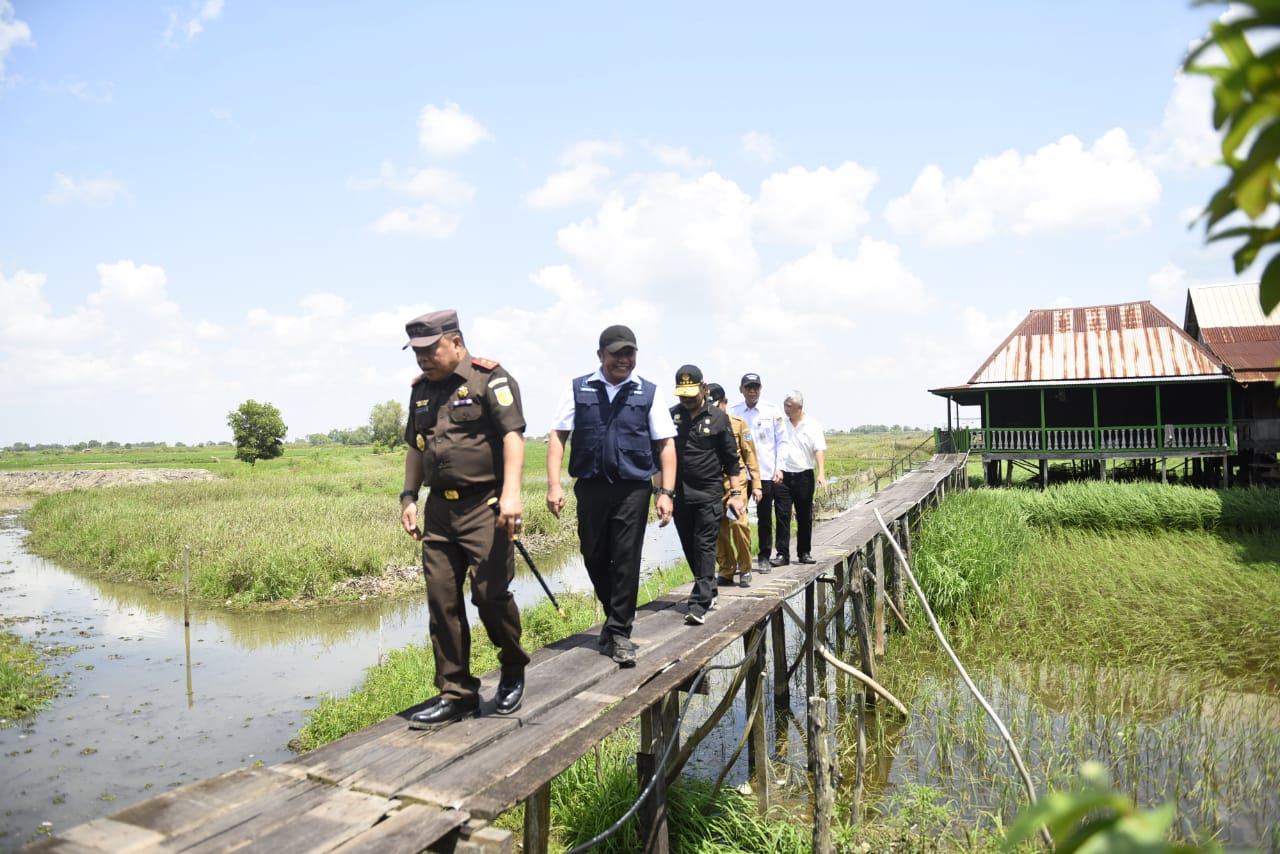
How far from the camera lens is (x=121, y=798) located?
Result: 23.5 feet

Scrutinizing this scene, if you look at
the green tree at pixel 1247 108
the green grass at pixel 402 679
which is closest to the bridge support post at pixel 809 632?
the green grass at pixel 402 679

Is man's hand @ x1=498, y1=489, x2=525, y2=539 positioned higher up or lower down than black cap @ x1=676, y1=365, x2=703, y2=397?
lower down

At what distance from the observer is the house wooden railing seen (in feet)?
61.1

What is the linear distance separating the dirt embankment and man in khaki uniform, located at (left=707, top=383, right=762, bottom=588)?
114ft

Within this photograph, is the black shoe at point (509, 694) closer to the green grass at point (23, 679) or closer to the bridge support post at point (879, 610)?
the bridge support post at point (879, 610)

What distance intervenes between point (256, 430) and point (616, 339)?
54.8 meters

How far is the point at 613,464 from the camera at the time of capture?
14.1 ft

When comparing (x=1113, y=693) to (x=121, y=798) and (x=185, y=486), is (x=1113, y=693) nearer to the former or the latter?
(x=121, y=798)

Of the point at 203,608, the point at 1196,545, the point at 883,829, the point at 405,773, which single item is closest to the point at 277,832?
the point at 405,773

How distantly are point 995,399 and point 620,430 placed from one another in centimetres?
2047

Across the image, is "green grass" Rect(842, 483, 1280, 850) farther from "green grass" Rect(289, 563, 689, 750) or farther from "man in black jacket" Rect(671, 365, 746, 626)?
"green grass" Rect(289, 563, 689, 750)

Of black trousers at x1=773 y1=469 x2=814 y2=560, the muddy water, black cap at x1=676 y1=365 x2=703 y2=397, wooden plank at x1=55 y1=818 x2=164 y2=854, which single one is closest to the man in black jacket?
black cap at x1=676 y1=365 x2=703 y2=397

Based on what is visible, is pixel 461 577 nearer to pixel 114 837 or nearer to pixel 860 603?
pixel 114 837

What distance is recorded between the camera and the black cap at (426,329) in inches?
137
